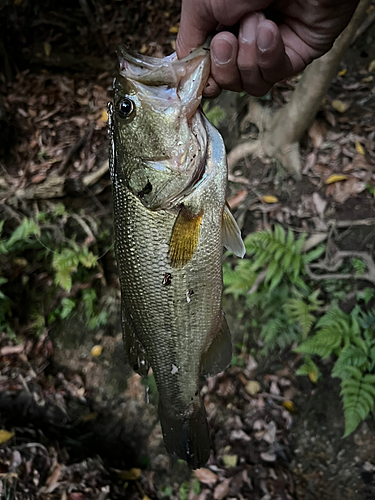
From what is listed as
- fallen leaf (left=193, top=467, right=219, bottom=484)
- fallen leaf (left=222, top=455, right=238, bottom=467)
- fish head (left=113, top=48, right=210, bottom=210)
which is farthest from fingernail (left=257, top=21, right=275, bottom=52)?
fallen leaf (left=193, top=467, right=219, bottom=484)

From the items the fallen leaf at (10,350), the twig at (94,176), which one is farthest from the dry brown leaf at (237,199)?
the fallen leaf at (10,350)

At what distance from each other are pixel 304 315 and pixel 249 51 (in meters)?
2.37

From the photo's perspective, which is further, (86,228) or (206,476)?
(86,228)

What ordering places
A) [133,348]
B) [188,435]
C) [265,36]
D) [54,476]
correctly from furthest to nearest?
[54,476]
[188,435]
[133,348]
[265,36]

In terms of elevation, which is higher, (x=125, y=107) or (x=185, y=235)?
(x=125, y=107)

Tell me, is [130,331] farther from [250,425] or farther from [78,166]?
[78,166]

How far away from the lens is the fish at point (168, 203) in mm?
1476

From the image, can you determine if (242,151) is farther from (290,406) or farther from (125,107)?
(290,406)

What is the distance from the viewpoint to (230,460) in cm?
316

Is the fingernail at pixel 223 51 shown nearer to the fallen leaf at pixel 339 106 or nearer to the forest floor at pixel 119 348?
the forest floor at pixel 119 348

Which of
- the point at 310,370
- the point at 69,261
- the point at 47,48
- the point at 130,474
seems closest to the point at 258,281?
the point at 310,370

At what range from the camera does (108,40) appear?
510cm

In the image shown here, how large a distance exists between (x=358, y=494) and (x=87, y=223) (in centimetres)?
385

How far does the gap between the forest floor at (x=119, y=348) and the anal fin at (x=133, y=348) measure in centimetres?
175
